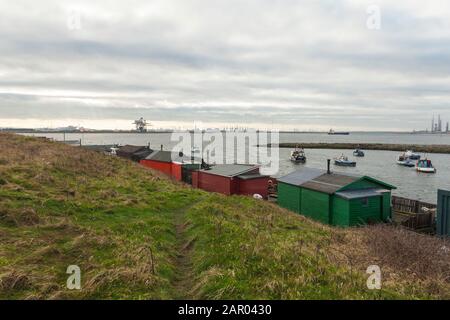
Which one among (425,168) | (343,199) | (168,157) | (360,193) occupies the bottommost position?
(425,168)

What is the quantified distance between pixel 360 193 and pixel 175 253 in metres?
16.2

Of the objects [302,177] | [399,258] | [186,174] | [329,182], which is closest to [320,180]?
[329,182]

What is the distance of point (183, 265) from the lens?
368 inches

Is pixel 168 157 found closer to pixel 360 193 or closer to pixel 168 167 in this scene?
pixel 168 167

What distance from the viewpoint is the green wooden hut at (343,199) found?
21.8m

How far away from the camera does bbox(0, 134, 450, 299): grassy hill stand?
23.5 ft

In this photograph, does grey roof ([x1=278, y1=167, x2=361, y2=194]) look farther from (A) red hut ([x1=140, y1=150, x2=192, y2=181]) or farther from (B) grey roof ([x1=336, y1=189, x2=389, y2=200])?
(A) red hut ([x1=140, y1=150, x2=192, y2=181])

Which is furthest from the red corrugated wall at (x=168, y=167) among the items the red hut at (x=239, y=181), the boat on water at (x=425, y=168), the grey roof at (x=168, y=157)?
the boat on water at (x=425, y=168)

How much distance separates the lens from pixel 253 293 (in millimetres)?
6973

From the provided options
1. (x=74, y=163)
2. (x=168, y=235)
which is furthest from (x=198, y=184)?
Answer: (x=168, y=235)

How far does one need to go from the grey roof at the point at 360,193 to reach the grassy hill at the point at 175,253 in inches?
270

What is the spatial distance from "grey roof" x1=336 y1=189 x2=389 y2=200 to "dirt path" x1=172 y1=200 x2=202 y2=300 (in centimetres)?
1244


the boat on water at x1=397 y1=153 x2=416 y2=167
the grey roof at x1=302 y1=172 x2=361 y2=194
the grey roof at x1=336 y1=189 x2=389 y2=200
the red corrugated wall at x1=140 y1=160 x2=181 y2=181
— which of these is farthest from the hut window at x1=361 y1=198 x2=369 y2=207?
the boat on water at x1=397 y1=153 x2=416 y2=167
